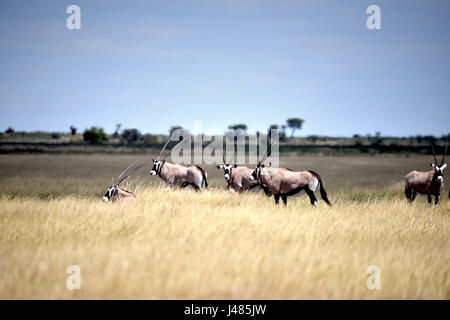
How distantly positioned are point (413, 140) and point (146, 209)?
11936cm

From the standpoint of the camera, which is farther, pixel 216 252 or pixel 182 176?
pixel 182 176

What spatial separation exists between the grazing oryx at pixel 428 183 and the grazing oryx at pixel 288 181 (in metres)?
4.90

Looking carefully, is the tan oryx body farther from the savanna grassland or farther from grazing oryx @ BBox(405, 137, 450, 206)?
grazing oryx @ BBox(405, 137, 450, 206)

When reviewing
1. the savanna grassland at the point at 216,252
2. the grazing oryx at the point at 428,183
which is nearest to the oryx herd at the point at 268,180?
the grazing oryx at the point at 428,183

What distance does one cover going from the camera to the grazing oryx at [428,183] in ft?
53.4

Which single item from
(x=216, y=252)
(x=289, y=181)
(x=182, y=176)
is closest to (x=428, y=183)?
(x=289, y=181)

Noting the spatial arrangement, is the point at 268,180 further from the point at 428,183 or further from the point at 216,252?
the point at 216,252

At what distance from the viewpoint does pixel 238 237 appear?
9.32 metres

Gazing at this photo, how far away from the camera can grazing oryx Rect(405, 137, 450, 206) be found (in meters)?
16.3

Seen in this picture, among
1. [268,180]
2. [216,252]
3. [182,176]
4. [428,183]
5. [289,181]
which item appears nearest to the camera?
[216,252]

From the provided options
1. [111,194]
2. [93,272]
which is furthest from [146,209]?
[93,272]

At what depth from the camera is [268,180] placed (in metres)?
14.6

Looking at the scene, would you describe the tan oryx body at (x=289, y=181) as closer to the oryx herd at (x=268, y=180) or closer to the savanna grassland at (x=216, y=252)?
the oryx herd at (x=268, y=180)

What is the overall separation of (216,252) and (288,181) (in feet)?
22.9
